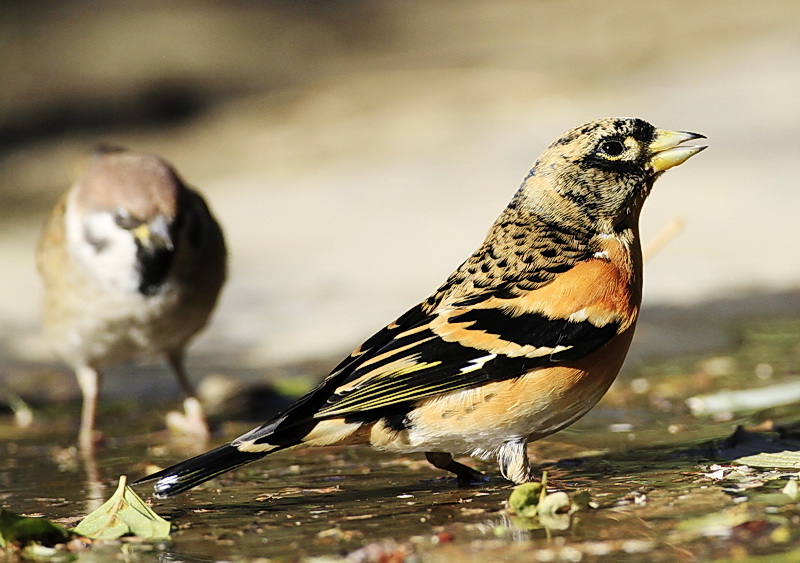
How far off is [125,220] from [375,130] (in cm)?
865

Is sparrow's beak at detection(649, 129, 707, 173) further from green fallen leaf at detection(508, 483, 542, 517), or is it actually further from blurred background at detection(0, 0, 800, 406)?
green fallen leaf at detection(508, 483, 542, 517)

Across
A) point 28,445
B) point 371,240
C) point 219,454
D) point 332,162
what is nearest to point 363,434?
point 219,454

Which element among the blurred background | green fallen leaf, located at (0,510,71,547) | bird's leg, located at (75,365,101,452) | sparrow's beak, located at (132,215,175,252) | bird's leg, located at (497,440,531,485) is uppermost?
the blurred background

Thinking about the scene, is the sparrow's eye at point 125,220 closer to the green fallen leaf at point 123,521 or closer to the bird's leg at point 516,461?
the green fallen leaf at point 123,521

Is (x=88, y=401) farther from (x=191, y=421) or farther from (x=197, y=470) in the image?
(x=197, y=470)

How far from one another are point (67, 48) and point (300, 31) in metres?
3.28

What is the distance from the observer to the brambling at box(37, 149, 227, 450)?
5703mm

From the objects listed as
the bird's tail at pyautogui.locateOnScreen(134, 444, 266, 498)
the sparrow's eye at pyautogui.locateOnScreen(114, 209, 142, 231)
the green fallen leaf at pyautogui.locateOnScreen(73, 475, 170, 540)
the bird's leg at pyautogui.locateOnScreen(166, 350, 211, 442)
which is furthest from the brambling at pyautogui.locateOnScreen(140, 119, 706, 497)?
the sparrow's eye at pyautogui.locateOnScreen(114, 209, 142, 231)

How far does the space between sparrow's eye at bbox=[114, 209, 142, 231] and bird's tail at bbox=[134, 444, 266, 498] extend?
2.11m

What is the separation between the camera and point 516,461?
409cm

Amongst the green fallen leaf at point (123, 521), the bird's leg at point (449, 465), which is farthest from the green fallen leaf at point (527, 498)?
the green fallen leaf at point (123, 521)

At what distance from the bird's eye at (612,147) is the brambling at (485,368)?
13.3 inches

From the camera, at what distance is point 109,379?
286 inches

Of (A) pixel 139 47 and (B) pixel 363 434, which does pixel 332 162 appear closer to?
(A) pixel 139 47
